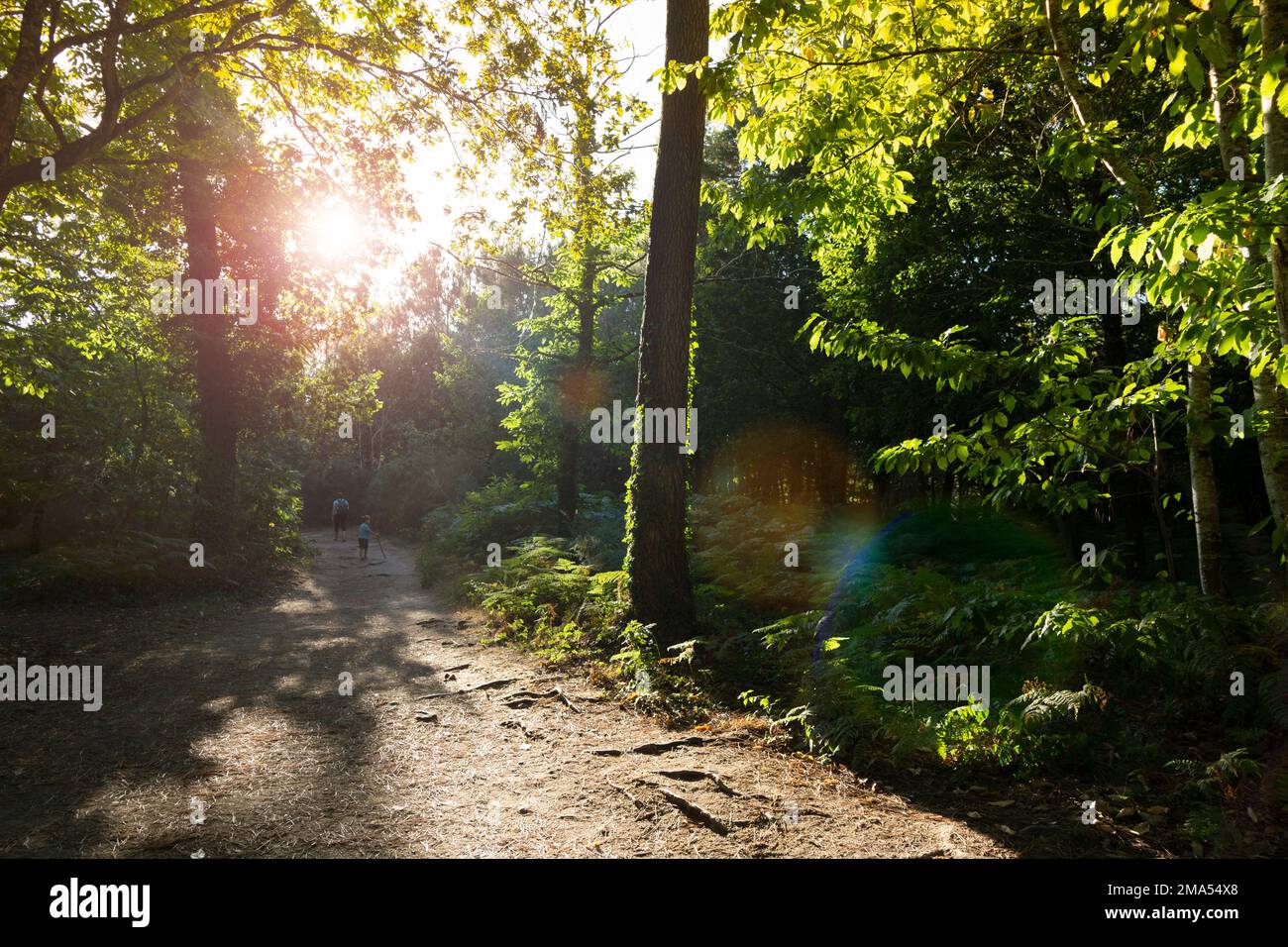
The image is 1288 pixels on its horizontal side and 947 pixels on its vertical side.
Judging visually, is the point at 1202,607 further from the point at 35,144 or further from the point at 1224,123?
the point at 35,144

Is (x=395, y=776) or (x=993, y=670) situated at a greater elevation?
(x=993, y=670)

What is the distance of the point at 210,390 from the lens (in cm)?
1600

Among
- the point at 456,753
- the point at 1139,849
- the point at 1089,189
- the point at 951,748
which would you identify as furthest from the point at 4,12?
the point at 1089,189

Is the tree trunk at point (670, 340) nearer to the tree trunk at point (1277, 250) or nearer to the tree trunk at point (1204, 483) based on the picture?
the tree trunk at point (1204, 483)

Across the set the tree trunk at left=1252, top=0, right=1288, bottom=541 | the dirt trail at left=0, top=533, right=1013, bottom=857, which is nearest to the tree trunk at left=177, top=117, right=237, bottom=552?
the dirt trail at left=0, top=533, right=1013, bottom=857

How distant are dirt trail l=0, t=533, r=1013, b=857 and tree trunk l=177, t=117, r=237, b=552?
6565mm

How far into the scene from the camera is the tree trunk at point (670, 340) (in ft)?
27.5

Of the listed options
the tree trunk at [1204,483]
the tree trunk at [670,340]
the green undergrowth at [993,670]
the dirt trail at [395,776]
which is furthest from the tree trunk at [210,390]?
the tree trunk at [1204,483]

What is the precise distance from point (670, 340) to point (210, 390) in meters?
12.7

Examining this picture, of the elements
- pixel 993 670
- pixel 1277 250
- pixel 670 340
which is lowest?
pixel 993 670

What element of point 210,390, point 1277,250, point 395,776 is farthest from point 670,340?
point 210,390

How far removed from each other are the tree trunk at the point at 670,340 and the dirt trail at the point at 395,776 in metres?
1.59

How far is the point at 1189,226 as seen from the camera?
2.74 m

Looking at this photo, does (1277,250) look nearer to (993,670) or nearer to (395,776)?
(993,670)
